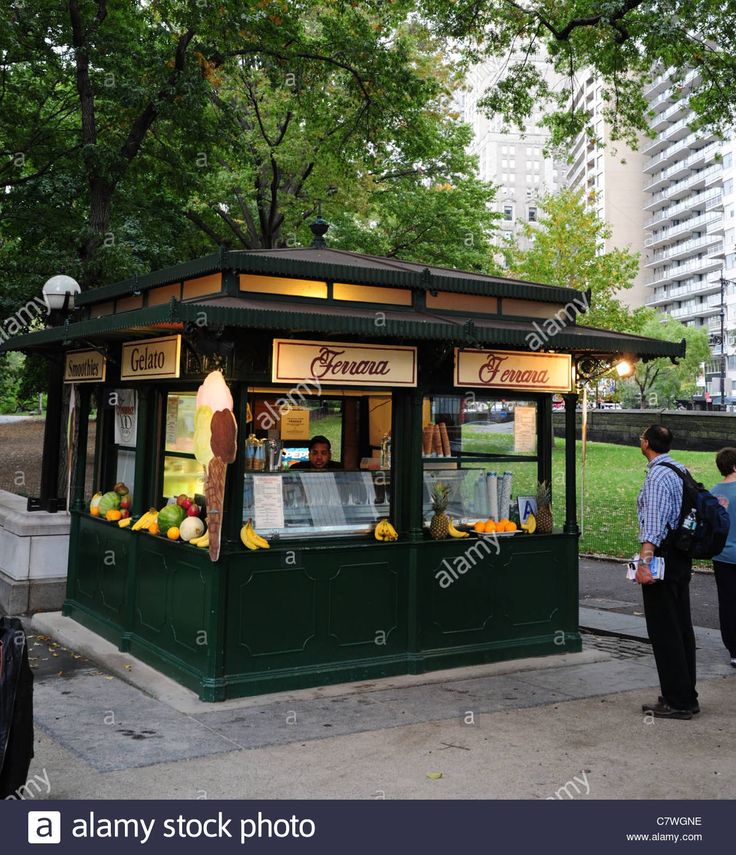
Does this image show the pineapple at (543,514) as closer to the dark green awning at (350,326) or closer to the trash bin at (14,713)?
the dark green awning at (350,326)

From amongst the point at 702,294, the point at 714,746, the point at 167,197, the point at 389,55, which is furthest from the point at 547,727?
the point at 702,294

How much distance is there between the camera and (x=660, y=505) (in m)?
6.20

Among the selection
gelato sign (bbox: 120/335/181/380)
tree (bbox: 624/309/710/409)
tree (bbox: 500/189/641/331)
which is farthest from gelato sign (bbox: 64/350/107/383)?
tree (bbox: 624/309/710/409)

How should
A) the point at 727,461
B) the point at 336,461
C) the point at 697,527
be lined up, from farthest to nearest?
1. the point at 336,461
2. the point at 727,461
3. the point at 697,527

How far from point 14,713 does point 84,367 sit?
5.76 metres

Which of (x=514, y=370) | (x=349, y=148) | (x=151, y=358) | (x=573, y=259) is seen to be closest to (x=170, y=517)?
(x=151, y=358)

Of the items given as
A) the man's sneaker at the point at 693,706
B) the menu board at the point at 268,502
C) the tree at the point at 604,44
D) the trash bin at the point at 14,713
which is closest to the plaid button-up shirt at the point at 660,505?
the man's sneaker at the point at 693,706

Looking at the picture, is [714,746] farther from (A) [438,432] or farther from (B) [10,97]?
(B) [10,97]

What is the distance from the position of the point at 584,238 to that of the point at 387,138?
19.7m

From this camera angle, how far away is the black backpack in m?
6.16

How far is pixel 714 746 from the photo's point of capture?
568 cm

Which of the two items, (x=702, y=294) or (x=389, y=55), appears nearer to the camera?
(x=389, y=55)

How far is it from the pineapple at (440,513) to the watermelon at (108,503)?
341 cm

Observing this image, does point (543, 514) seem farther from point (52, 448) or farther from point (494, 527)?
point (52, 448)
